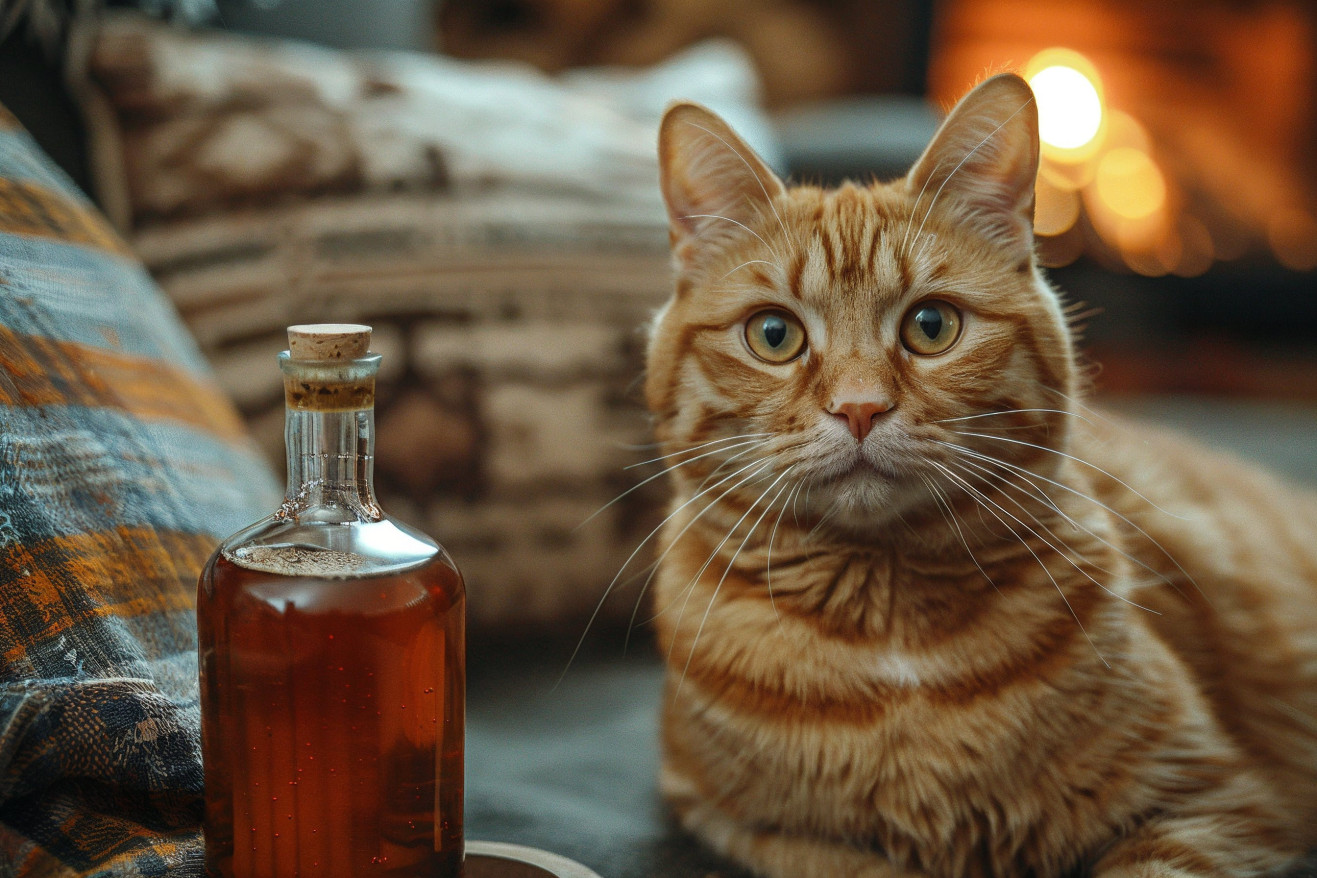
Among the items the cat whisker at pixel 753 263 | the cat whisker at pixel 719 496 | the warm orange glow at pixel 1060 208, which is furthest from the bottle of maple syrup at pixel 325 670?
the warm orange glow at pixel 1060 208

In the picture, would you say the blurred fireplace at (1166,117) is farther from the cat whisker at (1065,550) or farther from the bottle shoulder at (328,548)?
the bottle shoulder at (328,548)

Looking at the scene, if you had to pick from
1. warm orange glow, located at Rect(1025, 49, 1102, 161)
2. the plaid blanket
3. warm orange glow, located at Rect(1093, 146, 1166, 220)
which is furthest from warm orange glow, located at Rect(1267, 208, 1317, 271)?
the plaid blanket

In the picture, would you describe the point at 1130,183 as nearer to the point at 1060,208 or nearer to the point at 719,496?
the point at 1060,208

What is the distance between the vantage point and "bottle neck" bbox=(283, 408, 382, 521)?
721 millimetres

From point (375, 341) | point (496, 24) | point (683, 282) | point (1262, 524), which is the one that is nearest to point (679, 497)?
point (683, 282)

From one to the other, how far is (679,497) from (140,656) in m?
0.46

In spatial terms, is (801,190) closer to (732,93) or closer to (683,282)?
(683,282)

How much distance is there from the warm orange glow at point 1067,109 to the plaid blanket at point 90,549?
144 inches

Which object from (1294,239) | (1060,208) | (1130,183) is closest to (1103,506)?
(1060,208)

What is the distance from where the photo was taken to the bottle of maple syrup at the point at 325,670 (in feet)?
2.23

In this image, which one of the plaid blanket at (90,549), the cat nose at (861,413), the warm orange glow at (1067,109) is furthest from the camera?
the warm orange glow at (1067,109)

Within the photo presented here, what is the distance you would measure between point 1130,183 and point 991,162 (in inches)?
144

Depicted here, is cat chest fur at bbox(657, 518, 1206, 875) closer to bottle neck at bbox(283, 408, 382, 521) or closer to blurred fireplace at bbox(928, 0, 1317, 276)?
bottle neck at bbox(283, 408, 382, 521)

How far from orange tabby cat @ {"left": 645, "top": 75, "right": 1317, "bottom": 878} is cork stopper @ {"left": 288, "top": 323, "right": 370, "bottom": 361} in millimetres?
314
